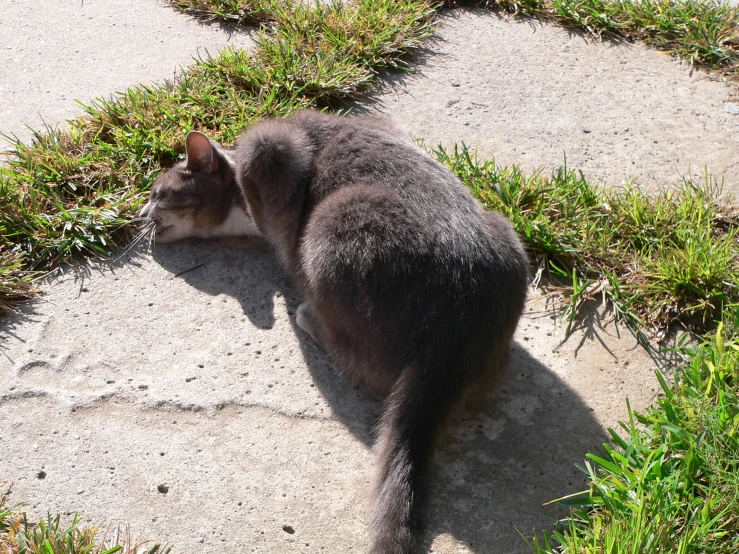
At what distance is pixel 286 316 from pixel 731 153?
284 centimetres

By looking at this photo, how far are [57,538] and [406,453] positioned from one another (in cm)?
117

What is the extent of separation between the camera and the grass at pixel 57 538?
2.41 metres

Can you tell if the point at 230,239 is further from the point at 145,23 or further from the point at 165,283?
the point at 145,23

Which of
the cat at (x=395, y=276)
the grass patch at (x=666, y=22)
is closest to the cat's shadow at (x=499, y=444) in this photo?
the cat at (x=395, y=276)

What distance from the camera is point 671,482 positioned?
2506mm

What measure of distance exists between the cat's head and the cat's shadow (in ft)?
1.52

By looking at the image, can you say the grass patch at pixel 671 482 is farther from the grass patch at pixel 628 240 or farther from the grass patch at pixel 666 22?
the grass patch at pixel 666 22

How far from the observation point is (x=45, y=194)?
4000mm

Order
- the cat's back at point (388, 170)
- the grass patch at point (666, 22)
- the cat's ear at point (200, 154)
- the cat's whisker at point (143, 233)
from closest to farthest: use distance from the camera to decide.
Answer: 1. the cat's back at point (388, 170)
2. the cat's ear at point (200, 154)
3. the cat's whisker at point (143, 233)
4. the grass patch at point (666, 22)

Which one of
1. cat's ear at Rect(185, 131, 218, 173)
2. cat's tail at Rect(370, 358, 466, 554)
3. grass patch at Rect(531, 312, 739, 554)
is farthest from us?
cat's ear at Rect(185, 131, 218, 173)

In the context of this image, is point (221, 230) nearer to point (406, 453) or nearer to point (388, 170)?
point (388, 170)

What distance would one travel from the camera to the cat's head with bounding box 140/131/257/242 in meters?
3.92

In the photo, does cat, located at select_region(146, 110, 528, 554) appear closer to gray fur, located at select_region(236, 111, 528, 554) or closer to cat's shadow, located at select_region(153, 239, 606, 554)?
gray fur, located at select_region(236, 111, 528, 554)

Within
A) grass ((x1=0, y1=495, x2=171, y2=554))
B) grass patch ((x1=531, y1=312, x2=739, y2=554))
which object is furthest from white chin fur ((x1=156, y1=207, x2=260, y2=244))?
grass patch ((x1=531, y1=312, x2=739, y2=554))
